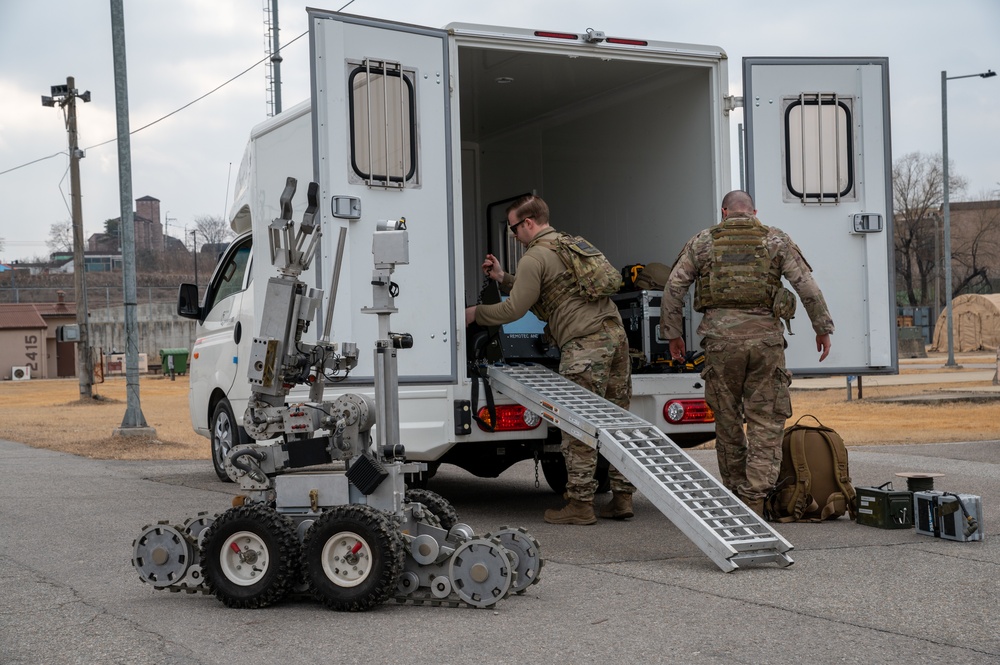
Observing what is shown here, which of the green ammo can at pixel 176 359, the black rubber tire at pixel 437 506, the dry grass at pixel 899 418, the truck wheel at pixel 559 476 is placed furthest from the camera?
the green ammo can at pixel 176 359

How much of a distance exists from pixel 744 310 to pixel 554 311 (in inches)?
44.1

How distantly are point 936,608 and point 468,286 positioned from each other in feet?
21.5

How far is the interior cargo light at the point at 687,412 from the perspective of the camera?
7.35m

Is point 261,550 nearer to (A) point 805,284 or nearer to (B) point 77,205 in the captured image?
(A) point 805,284

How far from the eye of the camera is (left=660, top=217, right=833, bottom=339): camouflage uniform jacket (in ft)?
21.5

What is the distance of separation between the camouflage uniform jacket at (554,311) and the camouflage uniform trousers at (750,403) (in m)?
0.67

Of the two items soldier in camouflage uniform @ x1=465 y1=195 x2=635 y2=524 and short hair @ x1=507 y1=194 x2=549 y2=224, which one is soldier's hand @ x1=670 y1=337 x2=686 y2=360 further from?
short hair @ x1=507 y1=194 x2=549 y2=224

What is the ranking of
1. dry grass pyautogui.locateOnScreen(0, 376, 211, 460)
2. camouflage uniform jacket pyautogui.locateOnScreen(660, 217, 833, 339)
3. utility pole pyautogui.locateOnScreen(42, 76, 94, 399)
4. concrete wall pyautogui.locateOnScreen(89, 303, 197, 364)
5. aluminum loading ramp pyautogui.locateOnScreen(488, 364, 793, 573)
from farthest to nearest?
concrete wall pyautogui.locateOnScreen(89, 303, 197, 364) < utility pole pyautogui.locateOnScreen(42, 76, 94, 399) < dry grass pyautogui.locateOnScreen(0, 376, 211, 460) < camouflage uniform jacket pyautogui.locateOnScreen(660, 217, 833, 339) < aluminum loading ramp pyautogui.locateOnScreen(488, 364, 793, 573)

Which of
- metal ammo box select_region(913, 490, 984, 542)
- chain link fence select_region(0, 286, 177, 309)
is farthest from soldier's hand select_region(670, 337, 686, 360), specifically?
chain link fence select_region(0, 286, 177, 309)

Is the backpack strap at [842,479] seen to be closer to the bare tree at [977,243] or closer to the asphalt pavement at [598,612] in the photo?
the asphalt pavement at [598,612]

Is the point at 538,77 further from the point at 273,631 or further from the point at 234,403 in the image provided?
the point at 273,631

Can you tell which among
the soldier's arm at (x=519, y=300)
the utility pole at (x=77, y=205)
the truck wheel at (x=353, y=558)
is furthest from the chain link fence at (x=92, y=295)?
the truck wheel at (x=353, y=558)

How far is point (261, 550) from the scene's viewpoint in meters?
4.65

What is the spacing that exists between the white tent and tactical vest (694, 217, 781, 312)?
36.9 meters
